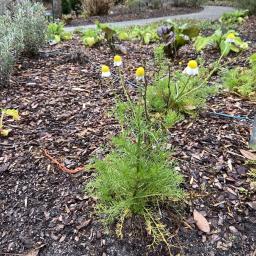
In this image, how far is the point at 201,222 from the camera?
6.08 feet

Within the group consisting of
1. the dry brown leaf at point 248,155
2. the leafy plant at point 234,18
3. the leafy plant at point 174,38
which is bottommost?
the dry brown leaf at point 248,155

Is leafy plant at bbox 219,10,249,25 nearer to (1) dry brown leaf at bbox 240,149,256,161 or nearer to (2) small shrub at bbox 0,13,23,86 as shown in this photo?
(2) small shrub at bbox 0,13,23,86

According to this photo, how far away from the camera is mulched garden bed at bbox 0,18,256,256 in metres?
1.78

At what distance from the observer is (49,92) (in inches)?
134

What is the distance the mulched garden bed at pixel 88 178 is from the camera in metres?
1.78

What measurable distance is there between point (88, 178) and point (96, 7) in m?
11.2

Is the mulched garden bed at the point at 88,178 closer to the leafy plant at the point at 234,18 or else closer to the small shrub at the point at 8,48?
the small shrub at the point at 8,48

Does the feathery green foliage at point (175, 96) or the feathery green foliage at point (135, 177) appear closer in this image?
the feathery green foliage at point (135, 177)

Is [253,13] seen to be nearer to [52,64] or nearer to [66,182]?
[52,64]

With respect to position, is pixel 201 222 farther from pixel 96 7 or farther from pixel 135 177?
pixel 96 7

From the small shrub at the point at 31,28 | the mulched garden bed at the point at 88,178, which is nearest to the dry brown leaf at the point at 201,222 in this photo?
the mulched garden bed at the point at 88,178

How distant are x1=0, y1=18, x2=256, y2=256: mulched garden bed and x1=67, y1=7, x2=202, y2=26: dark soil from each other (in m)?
8.50

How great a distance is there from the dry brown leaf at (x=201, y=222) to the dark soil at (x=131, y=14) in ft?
32.3

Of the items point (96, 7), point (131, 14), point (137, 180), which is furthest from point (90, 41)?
point (131, 14)
